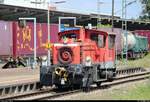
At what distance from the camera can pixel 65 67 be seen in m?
21.6

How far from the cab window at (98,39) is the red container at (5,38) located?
19.4m

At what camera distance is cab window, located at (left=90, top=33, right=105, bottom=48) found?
22656mm

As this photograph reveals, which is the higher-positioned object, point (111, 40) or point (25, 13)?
point (25, 13)

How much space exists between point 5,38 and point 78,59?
20.6 meters

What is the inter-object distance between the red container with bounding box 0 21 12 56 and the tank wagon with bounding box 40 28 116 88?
18.9 metres

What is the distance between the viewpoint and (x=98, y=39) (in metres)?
22.8

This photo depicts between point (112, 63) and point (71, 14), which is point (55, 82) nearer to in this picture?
point (112, 63)

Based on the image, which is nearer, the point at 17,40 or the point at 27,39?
the point at 17,40

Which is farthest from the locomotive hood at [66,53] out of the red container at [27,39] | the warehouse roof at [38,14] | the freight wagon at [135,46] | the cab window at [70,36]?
the warehouse roof at [38,14]

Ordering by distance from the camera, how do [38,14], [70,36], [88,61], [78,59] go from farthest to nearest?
[38,14]
[70,36]
[78,59]
[88,61]

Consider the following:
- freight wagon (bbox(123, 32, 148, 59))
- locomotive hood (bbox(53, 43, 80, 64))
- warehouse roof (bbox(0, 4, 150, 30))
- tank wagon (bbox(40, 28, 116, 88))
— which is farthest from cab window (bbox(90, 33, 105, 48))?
warehouse roof (bbox(0, 4, 150, 30))

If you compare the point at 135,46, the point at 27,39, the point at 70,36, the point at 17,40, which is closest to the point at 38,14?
the point at 135,46

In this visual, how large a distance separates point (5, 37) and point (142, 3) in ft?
164

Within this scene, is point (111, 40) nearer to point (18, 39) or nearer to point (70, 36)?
point (70, 36)
